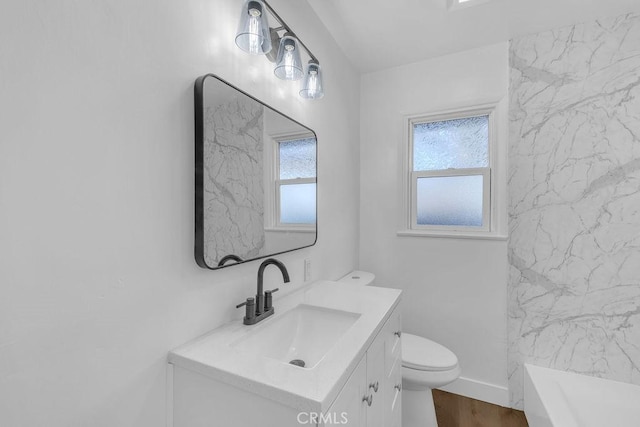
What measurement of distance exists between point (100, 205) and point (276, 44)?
3.41 ft

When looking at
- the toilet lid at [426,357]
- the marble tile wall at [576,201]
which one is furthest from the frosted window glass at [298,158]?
the marble tile wall at [576,201]

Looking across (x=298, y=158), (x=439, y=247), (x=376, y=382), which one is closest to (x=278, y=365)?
(x=376, y=382)

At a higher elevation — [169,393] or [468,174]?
[468,174]

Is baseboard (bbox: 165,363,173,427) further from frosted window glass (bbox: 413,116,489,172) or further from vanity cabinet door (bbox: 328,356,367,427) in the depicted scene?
frosted window glass (bbox: 413,116,489,172)

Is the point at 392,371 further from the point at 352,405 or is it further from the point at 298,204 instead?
the point at 298,204

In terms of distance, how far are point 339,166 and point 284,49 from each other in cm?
95

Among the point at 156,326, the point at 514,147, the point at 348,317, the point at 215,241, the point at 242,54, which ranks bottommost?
the point at 348,317

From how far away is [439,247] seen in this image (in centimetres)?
217

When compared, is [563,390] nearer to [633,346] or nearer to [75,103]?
[633,346]

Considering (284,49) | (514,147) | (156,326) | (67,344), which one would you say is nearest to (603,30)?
(514,147)

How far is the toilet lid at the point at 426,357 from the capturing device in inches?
62.2

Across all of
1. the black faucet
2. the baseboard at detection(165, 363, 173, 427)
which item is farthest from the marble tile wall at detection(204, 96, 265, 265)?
the baseboard at detection(165, 363, 173, 427)

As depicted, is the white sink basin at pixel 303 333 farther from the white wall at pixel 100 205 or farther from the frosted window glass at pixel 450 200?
the frosted window glass at pixel 450 200

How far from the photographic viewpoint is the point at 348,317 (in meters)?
1.19
